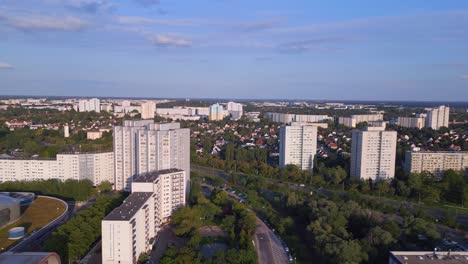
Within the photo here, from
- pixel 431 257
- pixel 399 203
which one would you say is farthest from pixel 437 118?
pixel 431 257

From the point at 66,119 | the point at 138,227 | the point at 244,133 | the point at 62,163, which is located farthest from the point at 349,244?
the point at 66,119

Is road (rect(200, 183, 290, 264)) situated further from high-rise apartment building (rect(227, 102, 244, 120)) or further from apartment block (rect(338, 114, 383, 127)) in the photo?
high-rise apartment building (rect(227, 102, 244, 120))

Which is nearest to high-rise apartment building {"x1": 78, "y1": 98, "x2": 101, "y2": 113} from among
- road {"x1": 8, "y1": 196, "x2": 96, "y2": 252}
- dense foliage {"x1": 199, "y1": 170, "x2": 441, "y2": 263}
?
road {"x1": 8, "y1": 196, "x2": 96, "y2": 252}

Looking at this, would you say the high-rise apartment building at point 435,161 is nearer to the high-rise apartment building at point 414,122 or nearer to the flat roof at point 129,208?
the flat roof at point 129,208

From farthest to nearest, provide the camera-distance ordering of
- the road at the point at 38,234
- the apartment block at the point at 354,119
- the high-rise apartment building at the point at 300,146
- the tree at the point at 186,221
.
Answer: the apartment block at the point at 354,119 → the high-rise apartment building at the point at 300,146 → the tree at the point at 186,221 → the road at the point at 38,234

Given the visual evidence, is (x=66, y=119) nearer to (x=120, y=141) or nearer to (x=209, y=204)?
(x=120, y=141)

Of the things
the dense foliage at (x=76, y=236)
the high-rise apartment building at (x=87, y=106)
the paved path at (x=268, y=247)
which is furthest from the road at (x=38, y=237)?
the high-rise apartment building at (x=87, y=106)
